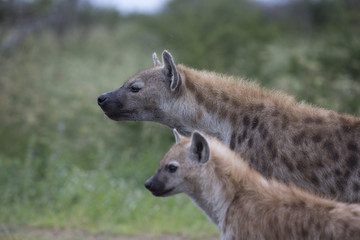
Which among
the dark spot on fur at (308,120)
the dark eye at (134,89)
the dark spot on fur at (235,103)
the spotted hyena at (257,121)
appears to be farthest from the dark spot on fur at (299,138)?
the dark eye at (134,89)

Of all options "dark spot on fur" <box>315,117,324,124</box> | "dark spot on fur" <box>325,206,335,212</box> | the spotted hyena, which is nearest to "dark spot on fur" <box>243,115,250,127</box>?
the spotted hyena

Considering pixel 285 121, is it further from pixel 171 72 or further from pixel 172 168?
pixel 171 72

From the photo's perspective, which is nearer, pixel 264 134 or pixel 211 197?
pixel 211 197

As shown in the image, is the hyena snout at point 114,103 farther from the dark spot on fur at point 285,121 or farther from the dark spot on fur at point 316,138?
the dark spot on fur at point 316,138

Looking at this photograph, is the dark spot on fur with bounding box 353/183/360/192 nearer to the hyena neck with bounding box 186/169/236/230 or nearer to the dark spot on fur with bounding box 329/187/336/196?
the dark spot on fur with bounding box 329/187/336/196

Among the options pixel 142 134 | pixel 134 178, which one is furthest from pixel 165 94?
pixel 142 134

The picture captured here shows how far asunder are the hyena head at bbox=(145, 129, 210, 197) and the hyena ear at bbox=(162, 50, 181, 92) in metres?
0.74

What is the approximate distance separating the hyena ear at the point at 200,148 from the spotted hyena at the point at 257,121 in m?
0.39

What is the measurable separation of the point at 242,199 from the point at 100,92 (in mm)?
6824

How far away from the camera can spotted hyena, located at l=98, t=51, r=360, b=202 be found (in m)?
3.41

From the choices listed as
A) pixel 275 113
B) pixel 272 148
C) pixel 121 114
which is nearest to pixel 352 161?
pixel 272 148

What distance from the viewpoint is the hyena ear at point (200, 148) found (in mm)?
3336

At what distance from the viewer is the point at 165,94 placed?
413cm

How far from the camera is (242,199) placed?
322cm
